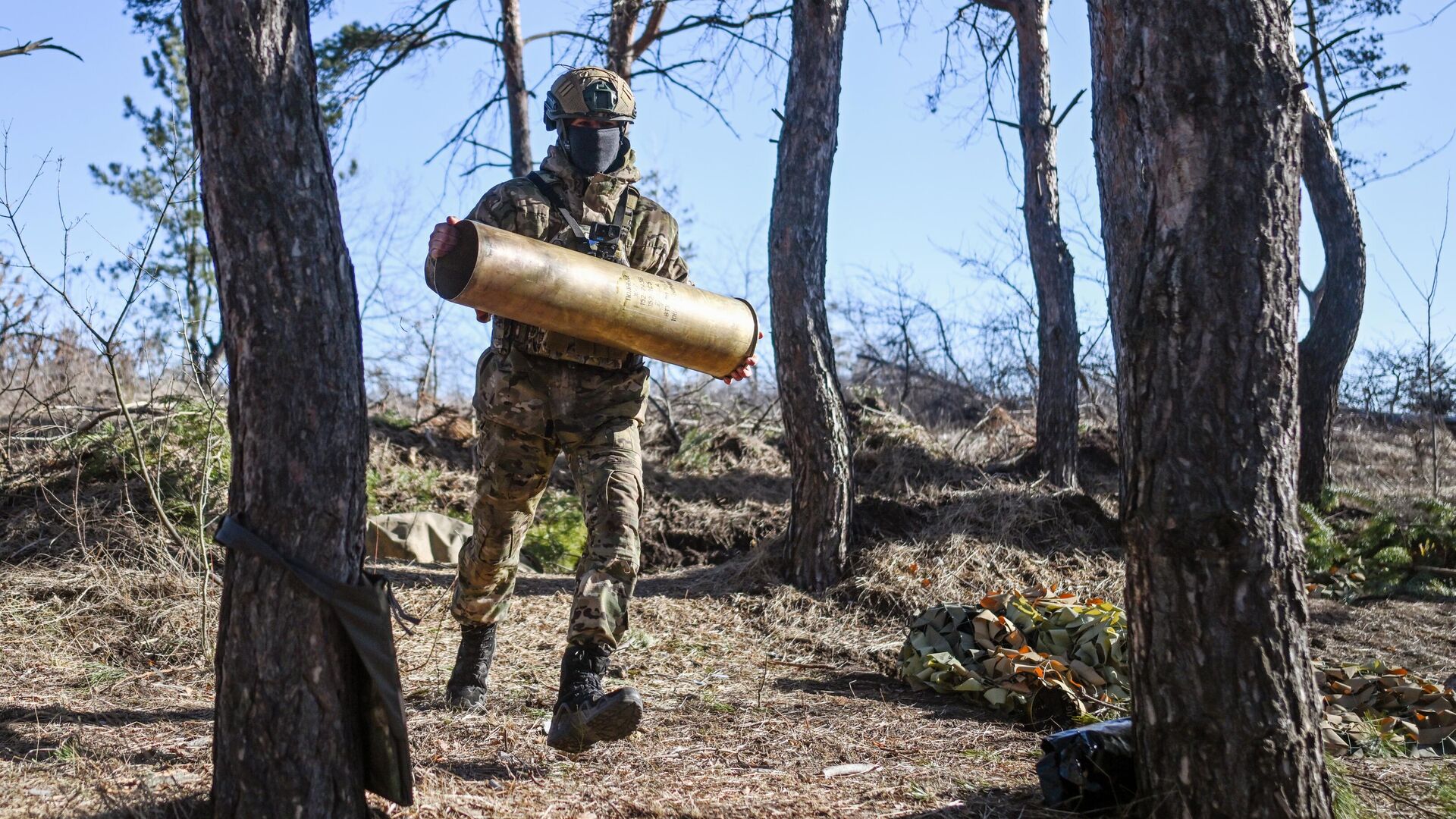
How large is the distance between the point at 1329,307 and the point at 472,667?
8.80m

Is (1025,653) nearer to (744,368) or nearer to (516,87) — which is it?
(744,368)

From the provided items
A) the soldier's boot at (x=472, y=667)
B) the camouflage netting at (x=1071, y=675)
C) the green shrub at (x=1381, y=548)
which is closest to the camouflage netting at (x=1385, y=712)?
the camouflage netting at (x=1071, y=675)

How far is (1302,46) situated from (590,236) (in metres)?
10.8

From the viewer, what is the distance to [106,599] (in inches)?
211

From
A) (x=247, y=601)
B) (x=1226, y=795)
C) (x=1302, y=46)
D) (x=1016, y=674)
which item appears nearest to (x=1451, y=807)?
(x=1226, y=795)

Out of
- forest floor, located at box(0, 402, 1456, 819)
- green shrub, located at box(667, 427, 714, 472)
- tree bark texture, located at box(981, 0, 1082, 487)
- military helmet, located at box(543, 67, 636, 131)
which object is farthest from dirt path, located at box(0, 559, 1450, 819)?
green shrub, located at box(667, 427, 714, 472)

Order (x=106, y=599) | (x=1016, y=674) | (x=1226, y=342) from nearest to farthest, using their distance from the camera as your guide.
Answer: (x=1226, y=342) → (x=1016, y=674) → (x=106, y=599)

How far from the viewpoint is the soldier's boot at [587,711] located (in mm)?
3354

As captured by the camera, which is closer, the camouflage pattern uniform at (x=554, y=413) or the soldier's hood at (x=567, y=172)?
the camouflage pattern uniform at (x=554, y=413)

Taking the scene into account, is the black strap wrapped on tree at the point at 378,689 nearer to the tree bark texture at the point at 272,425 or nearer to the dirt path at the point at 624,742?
the tree bark texture at the point at 272,425

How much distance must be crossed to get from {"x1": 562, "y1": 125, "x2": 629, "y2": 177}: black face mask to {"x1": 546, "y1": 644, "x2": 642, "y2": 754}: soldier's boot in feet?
6.22

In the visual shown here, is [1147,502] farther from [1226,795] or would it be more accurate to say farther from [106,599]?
[106,599]

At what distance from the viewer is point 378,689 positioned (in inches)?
106

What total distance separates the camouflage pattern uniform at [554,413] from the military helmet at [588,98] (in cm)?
17
